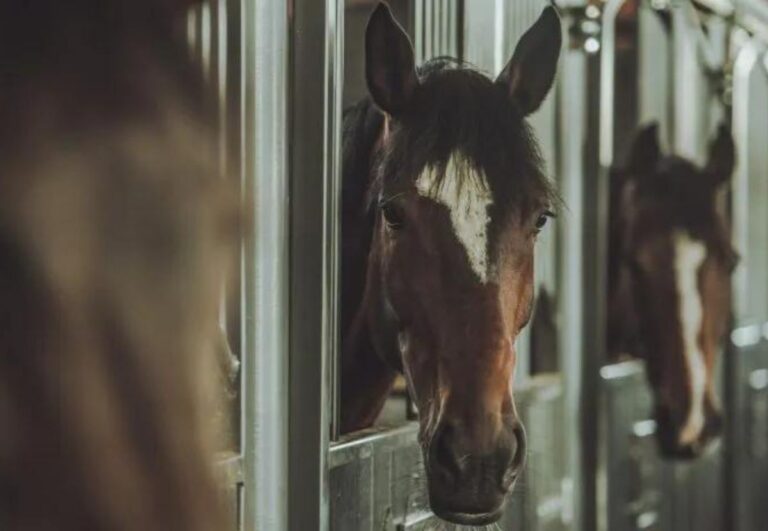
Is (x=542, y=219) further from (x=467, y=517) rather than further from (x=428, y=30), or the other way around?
(x=467, y=517)

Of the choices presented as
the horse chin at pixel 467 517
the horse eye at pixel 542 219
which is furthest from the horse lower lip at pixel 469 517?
the horse eye at pixel 542 219

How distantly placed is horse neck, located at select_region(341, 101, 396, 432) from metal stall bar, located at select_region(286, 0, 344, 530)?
44 millimetres

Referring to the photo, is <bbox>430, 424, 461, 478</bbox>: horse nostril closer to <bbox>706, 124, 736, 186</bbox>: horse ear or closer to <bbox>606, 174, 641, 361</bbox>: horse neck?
<bbox>606, 174, 641, 361</bbox>: horse neck

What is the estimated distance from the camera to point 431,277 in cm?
173

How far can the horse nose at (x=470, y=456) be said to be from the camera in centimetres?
168

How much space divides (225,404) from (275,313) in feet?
0.53

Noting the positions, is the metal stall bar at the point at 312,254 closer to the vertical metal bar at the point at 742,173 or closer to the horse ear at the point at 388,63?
the horse ear at the point at 388,63

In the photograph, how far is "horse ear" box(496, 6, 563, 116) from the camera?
1.96 meters

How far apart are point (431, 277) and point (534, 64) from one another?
51cm

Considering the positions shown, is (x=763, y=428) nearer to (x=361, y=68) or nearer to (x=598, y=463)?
(x=598, y=463)

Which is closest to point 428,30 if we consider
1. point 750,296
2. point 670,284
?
point 670,284

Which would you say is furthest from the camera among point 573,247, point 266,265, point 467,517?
point 573,247

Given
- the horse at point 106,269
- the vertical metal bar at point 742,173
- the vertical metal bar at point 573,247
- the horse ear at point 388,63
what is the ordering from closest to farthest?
the horse at point 106,269, the horse ear at point 388,63, the vertical metal bar at point 573,247, the vertical metal bar at point 742,173

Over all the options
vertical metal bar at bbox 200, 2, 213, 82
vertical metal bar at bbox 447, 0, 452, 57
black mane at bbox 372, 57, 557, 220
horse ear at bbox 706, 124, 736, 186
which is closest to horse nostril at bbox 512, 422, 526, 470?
black mane at bbox 372, 57, 557, 220
